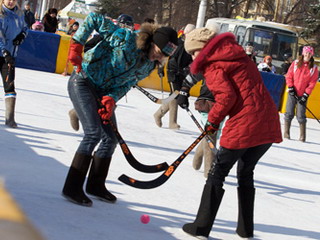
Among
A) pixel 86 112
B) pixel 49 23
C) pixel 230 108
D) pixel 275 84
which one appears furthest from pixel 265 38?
pixel 230 108

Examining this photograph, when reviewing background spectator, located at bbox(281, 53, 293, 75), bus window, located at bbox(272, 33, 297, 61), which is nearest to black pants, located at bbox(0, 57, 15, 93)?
background spectator, located at bbox(281, 53, 293, 75)

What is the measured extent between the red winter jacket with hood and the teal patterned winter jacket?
0.53m

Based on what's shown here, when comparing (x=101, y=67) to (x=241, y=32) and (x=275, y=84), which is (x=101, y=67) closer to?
(x=275, y=84)

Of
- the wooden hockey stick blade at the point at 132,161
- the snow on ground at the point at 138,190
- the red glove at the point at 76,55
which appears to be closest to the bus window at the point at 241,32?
the snow on ground at the point at 138,190

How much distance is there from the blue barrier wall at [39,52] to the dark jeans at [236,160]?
39.7 feet

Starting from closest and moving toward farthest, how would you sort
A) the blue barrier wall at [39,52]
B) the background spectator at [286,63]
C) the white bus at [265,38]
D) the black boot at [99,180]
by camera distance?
the black boot at [99,180] → the blue barrier wall at [39,52] → the background spectator at [286,63] → the white bus at [265,38]

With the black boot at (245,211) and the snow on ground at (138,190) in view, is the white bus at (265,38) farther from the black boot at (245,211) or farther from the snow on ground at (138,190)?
the black boot at (245,211)

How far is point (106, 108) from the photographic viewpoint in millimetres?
4059

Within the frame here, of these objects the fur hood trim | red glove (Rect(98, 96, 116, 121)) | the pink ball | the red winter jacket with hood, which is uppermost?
the fur hood trim

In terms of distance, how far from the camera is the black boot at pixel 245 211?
4.05 meters

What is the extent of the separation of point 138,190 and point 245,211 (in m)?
1.24

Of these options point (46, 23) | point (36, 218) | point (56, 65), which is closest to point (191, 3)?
point (46, 23)

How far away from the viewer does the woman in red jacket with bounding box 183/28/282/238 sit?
3.64 metres

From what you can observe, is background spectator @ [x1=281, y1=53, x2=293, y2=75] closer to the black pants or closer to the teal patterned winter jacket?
the black pants
